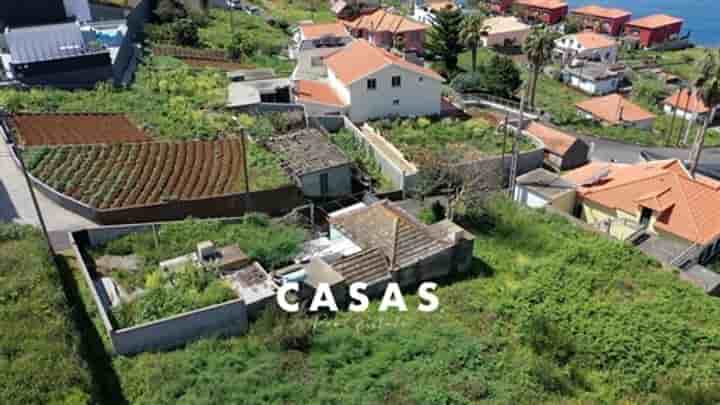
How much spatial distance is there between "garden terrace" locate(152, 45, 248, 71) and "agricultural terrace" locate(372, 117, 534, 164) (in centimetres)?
1556

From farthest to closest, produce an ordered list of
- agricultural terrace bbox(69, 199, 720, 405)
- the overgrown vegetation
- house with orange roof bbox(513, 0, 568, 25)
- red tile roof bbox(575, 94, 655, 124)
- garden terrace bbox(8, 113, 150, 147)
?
house with orange roof bbox(513, 0, 568, 25) → red tile roof bbox(575, 94, 655, 124) → garden terrace bbox(8, 113, 150, 147) → agricultural terrace bbox(69, 199, 720, 405) → the overgrown vegetation

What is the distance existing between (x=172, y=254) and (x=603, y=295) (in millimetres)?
16596

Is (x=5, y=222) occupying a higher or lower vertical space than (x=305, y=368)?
higher

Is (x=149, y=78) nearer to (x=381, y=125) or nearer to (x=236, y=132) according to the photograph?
(x=236, y=132)

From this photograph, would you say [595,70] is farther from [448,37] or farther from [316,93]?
[316,93]

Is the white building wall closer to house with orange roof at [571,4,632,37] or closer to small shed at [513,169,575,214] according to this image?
small shed at [513,169,575,214]

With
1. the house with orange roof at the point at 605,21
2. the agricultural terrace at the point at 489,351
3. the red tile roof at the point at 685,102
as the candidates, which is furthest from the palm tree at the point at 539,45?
the house with orange roof at the point at 605,21

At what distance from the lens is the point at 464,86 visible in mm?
52562

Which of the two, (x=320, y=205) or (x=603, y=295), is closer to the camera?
(x=603, y=295)

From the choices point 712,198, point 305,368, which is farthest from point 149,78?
point 712,198

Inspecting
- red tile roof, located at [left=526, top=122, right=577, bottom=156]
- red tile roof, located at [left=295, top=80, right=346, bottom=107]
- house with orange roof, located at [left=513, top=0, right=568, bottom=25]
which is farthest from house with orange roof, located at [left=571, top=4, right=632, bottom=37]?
red tile roof, located at [left=295, top=80, right=346, bottom=107]

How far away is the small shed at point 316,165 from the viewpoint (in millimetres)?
27797

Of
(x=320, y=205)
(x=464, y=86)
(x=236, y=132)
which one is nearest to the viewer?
(x=320, y=205)

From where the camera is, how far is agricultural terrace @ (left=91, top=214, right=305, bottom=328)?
17.5 m
